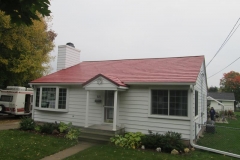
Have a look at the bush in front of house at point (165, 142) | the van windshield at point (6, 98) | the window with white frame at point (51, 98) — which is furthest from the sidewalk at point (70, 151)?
the van windshield at point (6, 98)

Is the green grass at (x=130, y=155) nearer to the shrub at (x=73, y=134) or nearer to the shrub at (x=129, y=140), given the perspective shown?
the shrub at (x=129, y=140)

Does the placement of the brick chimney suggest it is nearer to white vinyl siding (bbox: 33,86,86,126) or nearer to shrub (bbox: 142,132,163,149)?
white vinyl siding (bbox: 33,86,86,126)

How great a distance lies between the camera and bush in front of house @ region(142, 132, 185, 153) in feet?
26.7

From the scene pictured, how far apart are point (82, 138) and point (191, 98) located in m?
5.31

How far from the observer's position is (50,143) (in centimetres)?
904

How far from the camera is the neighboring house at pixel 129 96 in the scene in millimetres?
9047

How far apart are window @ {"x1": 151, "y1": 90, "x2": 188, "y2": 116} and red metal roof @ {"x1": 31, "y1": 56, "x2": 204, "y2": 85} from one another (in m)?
0.64

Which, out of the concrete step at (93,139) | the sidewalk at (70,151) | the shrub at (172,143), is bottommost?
the sidewalk at (70,151)

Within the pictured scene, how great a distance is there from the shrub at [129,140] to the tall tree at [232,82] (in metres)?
63.6

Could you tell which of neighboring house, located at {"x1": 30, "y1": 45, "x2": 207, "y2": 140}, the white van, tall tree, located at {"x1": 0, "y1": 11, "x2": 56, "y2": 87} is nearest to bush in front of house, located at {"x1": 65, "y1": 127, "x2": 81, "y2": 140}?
neighboring house, located at {"x1": 30, "y1": 45, "x2": 207, "y2": 140}

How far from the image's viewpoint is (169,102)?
9211mm

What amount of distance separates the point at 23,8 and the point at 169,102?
24.0 ft

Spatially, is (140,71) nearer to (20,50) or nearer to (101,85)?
(101,85)

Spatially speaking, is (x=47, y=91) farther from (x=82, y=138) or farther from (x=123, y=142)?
(x=123, y=142)
